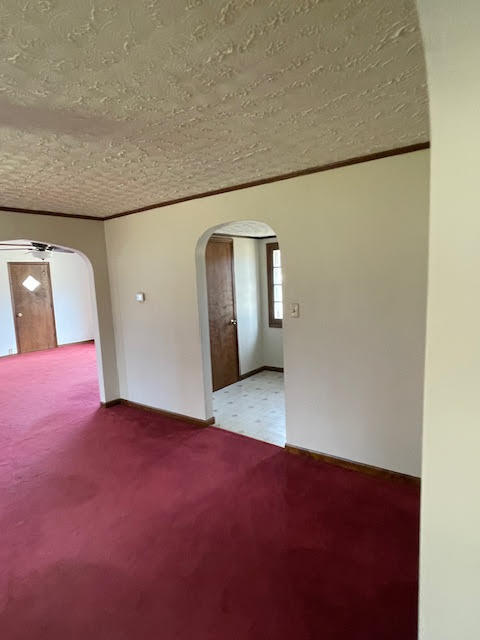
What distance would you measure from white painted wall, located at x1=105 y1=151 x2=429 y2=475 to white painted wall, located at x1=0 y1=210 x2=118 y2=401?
126 centimetres

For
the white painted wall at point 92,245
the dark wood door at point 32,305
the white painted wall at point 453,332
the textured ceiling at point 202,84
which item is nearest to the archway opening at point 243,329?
the white painted wall at point 92,245

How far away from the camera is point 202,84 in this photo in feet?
4.93

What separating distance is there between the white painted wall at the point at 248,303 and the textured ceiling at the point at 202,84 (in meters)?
2.89

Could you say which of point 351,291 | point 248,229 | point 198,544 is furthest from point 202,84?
point 248,229

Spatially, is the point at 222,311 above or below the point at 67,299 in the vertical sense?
below

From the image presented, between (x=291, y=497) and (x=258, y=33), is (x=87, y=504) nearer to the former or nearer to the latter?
(x=291, y=497)

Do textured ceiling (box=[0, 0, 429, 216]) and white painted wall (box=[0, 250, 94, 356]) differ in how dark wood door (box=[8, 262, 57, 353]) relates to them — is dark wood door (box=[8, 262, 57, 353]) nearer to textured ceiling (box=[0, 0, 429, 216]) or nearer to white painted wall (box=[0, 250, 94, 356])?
white painted wall (box=[0, 250, 94, 356])

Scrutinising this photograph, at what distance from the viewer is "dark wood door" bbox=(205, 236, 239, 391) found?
4.97 metres

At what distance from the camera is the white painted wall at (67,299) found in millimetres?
8133

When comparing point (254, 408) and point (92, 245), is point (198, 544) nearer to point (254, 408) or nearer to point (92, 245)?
point (254, 408)

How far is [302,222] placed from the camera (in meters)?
2.94

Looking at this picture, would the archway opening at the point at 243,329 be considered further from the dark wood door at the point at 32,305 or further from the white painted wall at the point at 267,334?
the dark wood door at the point at 32,305

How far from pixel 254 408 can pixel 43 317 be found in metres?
6.67

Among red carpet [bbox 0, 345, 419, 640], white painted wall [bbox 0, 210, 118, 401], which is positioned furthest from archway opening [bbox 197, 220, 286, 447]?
white painted wall [bbox 0, 210, 118, 401]
